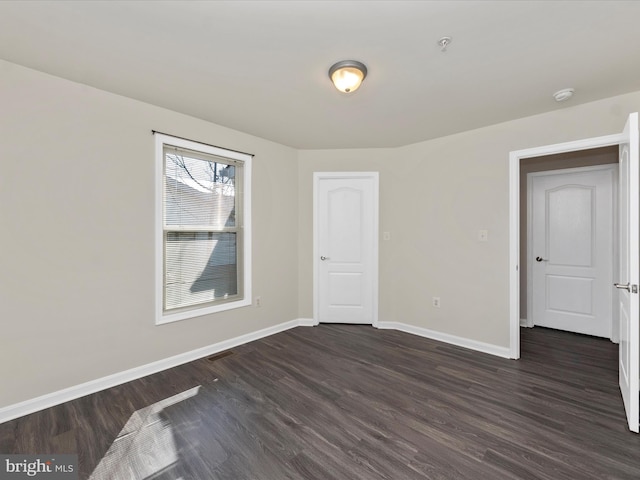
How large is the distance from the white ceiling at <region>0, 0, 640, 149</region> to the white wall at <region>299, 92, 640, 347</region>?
0.24 metres

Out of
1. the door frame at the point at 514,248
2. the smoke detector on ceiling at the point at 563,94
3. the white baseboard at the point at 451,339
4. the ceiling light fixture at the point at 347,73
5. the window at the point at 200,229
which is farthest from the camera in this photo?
the white baseboard at the point at 451,339

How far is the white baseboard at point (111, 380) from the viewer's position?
2088 mm

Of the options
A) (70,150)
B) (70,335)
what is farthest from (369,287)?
(70,150)

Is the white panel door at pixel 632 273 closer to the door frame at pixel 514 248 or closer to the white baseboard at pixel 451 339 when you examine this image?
the door frame at pixel 514 248

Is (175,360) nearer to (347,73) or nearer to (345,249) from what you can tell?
(345,249)

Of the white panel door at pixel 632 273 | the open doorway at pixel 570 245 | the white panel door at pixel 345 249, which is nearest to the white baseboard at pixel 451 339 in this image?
the white panel door at pixel 345 249

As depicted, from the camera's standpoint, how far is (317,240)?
13.6 ft

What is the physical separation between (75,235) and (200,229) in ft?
3.49

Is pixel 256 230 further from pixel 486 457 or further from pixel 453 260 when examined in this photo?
pixel 486 457

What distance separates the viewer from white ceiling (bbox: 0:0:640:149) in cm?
157

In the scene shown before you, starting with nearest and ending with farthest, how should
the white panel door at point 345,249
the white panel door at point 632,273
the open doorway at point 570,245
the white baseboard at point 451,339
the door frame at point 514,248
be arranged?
the white panel door at point 632,273 < the door frame at point 514,248 < the white baseboard at point 451,339 < the open doorway at point 570,245 < the white panel door at point 345,249

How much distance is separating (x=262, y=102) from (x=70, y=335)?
2.49m

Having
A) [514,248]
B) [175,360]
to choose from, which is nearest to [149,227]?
[175,360]

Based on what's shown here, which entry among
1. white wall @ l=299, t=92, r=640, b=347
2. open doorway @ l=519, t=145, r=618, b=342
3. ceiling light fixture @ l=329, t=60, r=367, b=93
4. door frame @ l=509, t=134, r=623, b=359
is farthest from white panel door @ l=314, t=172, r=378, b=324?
open doorway @ l=519, t=145, r=618, b=342
